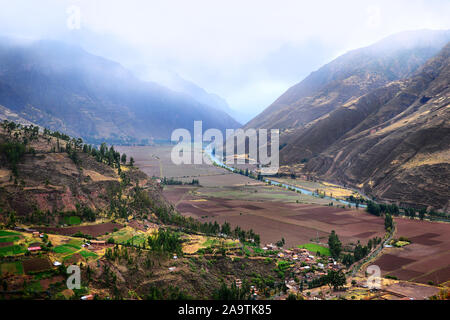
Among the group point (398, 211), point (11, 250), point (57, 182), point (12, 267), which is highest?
point (57, 182)

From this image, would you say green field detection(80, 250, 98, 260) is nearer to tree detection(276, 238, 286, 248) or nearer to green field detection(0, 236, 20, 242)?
green field detection(0, 236, 20, 242)

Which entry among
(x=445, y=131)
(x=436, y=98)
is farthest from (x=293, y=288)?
(x=436, y=98)

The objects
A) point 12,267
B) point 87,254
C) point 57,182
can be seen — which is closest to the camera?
point 12,267

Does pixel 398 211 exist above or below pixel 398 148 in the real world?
below

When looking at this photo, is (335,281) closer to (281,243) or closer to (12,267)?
(281,243)

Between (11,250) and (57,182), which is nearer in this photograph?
(11,250)

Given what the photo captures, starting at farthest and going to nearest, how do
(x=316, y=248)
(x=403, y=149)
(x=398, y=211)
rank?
1. (x=403, y=149)
2. (x=398, y=211)
3. (x=316, y=248)

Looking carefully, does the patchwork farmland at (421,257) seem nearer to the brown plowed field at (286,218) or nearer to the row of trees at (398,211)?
the brown plowed field at (286,218)

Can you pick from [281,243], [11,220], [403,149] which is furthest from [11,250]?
[403,149]
